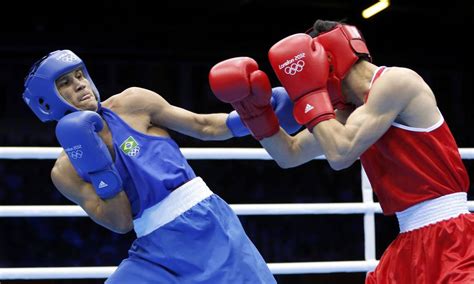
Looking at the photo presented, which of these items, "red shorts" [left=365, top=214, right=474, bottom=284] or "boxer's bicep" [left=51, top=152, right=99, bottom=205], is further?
"boxer's bicep" [left=51, top=152, right=99, bottom=205]

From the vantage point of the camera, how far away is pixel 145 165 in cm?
228

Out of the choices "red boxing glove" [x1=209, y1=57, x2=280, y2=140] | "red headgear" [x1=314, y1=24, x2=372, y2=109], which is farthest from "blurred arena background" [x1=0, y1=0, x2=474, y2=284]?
"red headgear" [x1=314, y1=24, x2=372, y2=109]

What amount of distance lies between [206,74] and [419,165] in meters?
6.47

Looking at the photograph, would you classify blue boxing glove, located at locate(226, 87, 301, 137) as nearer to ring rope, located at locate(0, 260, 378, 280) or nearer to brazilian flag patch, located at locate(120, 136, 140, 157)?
brazilian flag patch, located at locate(120, 136, 140, 157)

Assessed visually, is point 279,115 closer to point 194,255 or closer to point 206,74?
point 194,255

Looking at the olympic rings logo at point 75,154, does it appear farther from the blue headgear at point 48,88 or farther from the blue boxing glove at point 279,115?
the blue boxing glove at point 279,115

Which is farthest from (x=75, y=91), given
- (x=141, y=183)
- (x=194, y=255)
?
(x=194, y=255)

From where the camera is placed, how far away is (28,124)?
25.0 ft

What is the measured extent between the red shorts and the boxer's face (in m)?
0.99

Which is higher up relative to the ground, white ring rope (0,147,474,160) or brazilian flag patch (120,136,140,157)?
brazilian flag patch (120,136,140,157)

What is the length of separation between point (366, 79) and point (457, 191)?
15.4 inches

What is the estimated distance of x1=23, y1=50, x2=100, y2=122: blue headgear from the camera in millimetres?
2270

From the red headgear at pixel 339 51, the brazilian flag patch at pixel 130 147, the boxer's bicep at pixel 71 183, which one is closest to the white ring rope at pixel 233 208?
the boxer's bicep at pixel 71 183

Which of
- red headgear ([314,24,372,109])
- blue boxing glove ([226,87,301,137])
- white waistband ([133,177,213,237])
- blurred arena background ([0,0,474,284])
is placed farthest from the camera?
blurred arena background ([0,0,474,284])
